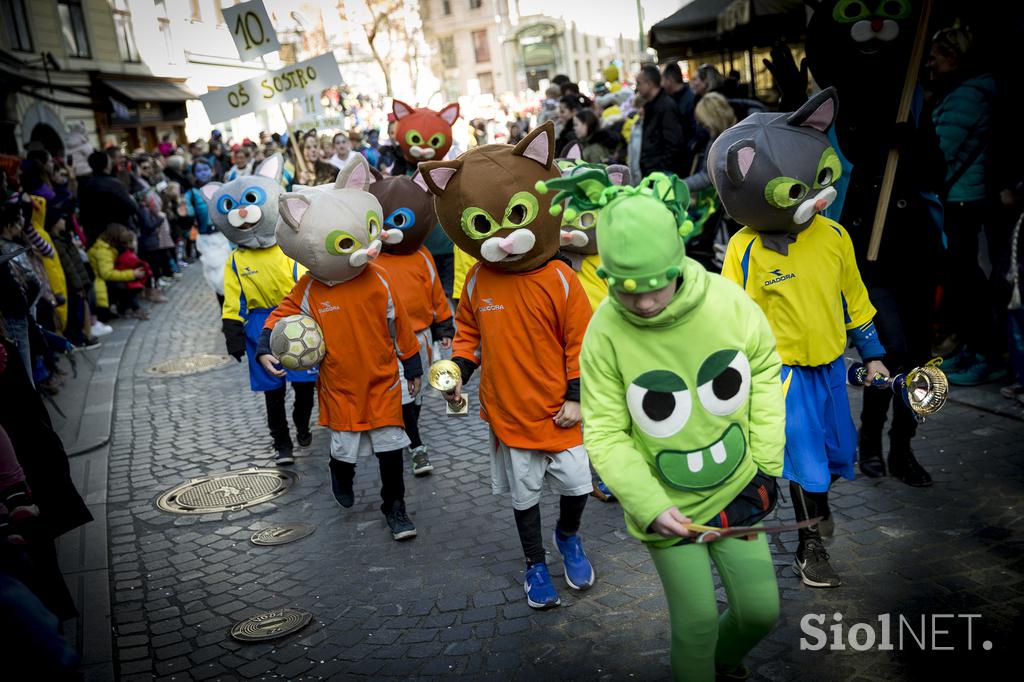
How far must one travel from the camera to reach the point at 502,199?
4.15 metres

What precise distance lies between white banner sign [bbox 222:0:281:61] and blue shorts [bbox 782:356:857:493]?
727 cm

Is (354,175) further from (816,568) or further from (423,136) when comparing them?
(816,568)

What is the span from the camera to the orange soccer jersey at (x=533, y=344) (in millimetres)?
4258

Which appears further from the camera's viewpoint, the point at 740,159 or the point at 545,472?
the point at 545,472

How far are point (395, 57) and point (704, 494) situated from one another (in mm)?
50892

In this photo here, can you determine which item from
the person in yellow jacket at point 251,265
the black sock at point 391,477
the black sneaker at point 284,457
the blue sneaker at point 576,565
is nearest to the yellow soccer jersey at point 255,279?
the person in yellow jacket at point 251,265

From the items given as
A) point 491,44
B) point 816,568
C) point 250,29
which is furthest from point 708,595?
point 491,44

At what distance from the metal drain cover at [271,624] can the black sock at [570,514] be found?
1.32 meters

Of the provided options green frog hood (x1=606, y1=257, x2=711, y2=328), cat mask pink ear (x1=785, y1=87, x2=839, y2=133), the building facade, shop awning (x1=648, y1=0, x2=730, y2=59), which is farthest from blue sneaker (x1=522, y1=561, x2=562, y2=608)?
the building facade

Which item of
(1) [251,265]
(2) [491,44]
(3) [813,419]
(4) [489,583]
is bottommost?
(4) [489,583]

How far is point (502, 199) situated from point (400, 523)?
2.19m

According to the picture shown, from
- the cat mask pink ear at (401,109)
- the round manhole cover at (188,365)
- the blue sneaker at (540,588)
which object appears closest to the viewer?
the blue sneaker at (540,588)

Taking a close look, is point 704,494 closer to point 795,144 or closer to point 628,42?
point 795,144

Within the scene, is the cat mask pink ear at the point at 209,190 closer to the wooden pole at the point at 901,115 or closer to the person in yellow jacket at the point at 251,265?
the person in yellow jacket at the point at 251,265
